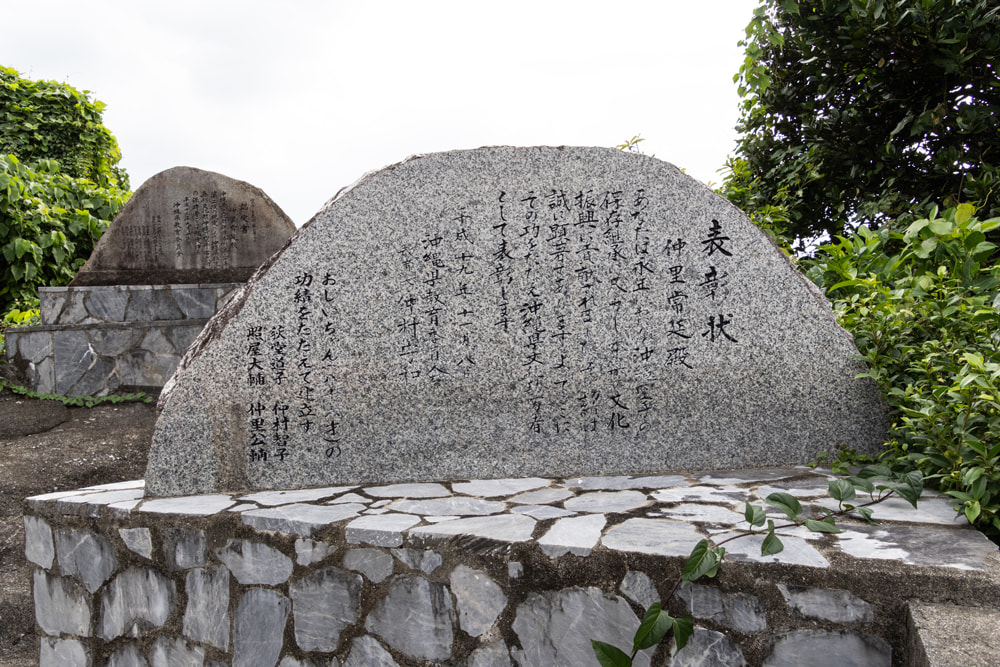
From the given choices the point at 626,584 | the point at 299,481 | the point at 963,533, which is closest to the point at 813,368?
the point at 963,533

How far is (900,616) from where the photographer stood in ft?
5.18

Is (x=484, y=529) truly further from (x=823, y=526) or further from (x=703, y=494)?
(x=823, y=526)

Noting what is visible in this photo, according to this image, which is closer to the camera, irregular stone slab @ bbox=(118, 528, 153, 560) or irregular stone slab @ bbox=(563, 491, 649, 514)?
irregular stone slab @ bbox=(563, 491, 649, 514)

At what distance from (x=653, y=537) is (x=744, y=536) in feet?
0.81

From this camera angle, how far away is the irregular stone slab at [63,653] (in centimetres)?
257

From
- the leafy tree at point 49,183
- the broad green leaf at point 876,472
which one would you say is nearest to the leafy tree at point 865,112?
the broad green leaf at point 876,472

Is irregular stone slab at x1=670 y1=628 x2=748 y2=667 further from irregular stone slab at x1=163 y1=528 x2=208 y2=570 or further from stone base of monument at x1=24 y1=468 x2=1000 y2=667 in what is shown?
irregular stone slab at x1=163 y1=528 x2=208 y2=570

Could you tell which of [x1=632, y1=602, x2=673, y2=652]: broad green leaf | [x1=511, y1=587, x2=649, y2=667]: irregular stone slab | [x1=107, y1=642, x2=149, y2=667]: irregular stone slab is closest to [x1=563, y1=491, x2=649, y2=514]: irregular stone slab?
[x1=511, y1=587, x2=649, y2=667]: irregular stone slab

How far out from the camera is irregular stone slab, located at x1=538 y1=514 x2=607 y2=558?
1825 millimetres

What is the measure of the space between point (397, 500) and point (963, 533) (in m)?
1.79

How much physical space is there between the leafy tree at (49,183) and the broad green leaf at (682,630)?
7.83 metres

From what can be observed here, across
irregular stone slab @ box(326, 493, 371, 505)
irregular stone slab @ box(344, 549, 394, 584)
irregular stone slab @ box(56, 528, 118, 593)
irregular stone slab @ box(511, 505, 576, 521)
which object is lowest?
irregular stone slab @ box(56, 528, 118, 593)

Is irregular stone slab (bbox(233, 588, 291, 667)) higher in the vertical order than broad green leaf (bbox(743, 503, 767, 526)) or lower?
lower

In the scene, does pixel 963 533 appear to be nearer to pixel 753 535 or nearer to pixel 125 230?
pixel 753 535
